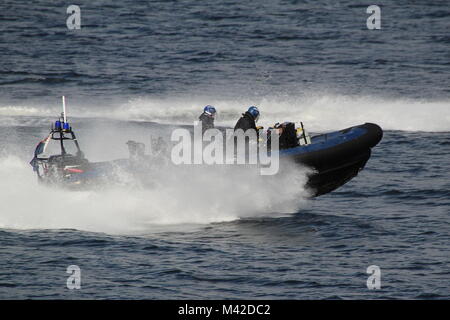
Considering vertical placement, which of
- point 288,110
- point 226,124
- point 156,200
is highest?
point 288,110

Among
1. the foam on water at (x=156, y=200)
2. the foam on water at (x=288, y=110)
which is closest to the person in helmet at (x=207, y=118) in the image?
the foam on water at (x=156, y=200)

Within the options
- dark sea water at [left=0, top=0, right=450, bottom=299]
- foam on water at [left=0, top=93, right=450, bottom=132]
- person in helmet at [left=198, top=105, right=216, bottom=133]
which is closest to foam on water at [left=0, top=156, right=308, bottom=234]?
dark sea water at [left=0, top=0, right=450, bottom=299]

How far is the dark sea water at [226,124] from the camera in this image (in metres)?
11.3

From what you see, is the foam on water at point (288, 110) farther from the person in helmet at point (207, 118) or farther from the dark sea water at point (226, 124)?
the person in helmet at point (207, 118)

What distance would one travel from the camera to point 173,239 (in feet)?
41.7

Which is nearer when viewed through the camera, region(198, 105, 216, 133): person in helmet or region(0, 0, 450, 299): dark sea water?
region(0, 0, 450, 299): dark sea water

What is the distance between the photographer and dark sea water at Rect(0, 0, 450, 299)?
1134 centimetres

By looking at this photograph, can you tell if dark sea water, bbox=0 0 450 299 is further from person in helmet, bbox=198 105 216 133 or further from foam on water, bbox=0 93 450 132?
person in helmet, bbox=198 105 216 133

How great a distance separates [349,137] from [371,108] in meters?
9.60

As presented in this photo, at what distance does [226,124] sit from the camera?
917 inches

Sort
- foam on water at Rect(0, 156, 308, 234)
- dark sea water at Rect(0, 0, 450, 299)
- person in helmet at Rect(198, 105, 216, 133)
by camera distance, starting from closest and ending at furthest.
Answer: dark sea water at Rect(0, 0, 450, 299), foam on water at Rect(0, 156, 308, 234), person in helmet at Rect(198, 105, 216, 133)

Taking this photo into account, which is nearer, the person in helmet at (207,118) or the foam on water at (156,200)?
the foam on water at (156,200)

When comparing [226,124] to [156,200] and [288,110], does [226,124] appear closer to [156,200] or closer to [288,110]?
[288,110]

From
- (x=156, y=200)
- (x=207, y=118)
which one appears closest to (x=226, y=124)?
(x=207, y=118)
